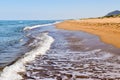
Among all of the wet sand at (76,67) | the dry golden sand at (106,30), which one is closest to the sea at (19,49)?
the wet sand at (76,67)

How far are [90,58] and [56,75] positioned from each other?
3.39 metres

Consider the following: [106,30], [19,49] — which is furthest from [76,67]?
[106,30]

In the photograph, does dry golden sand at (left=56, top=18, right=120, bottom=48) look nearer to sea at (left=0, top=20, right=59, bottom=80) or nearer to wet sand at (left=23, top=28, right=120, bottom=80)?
wet sand at (left=23, top=28, right=120, bottom=80)

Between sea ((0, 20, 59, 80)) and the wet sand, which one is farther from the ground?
the wet sand

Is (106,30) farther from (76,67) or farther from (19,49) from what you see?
(76,67)

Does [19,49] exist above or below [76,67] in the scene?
below

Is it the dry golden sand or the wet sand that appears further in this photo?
the dry golden sand

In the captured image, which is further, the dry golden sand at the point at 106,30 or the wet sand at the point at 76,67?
the dry golden sand at the point at 106,30

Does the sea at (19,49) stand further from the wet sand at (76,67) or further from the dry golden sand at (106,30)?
the dry golden sand at (106,30)

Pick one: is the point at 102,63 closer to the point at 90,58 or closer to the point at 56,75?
the point at 90,58

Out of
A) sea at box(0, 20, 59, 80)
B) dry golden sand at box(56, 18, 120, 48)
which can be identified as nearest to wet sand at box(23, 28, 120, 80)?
sea at box(0, 20, 59, 80)

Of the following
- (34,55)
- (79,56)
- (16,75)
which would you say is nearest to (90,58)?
(79,56)

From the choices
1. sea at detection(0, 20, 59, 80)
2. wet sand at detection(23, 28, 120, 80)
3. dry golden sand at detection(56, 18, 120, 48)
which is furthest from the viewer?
dry golden sand at detection(56, 18, 120, 48)

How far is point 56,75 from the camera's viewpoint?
372 inches
